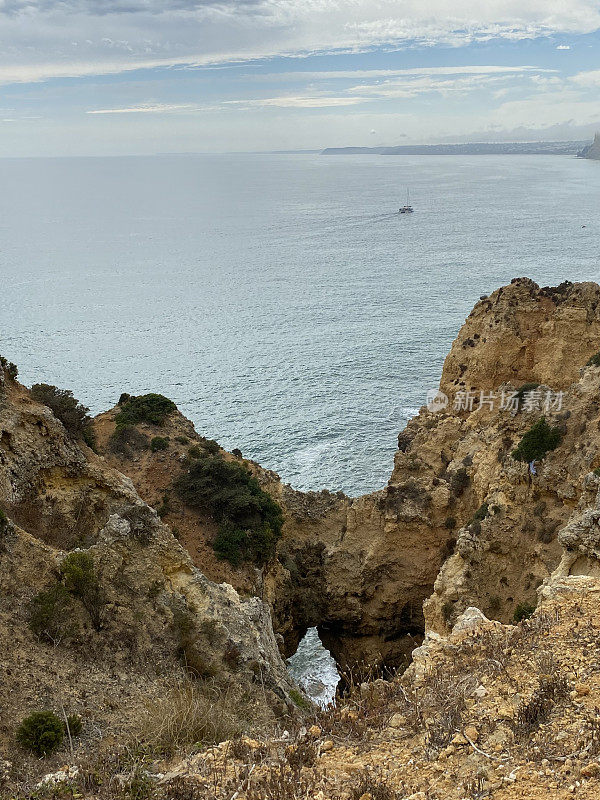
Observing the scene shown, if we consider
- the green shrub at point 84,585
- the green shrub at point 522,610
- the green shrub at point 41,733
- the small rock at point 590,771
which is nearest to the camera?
the small rock at point 590,771

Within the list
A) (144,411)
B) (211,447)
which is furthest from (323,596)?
(144,411)

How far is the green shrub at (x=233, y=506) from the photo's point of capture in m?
29.4

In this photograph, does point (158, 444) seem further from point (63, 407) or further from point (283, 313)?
point (283, 313)

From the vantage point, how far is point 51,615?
15.3 metres

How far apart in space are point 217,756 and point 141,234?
163 metres

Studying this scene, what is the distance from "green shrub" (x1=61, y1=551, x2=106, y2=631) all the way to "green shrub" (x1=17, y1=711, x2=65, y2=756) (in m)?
4.04

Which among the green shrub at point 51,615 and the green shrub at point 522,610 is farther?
the green shrub at point 522,610

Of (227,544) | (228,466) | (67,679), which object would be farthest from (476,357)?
(67,679)

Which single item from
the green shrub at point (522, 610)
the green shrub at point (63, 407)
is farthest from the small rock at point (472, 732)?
the green shrub at point (63, 407)

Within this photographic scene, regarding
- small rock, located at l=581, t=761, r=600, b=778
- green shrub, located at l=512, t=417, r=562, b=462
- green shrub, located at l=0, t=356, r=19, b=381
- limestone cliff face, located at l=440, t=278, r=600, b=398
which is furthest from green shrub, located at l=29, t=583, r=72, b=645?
limestone cliff face, located at l=440, t=278, r=600, b=398

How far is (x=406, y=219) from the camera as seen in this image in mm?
165500

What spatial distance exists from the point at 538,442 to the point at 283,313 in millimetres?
68925

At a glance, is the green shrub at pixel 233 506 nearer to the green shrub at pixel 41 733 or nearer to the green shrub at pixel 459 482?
the green shrub at pixel 459 482

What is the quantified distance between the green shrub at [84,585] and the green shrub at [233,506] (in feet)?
40.3
